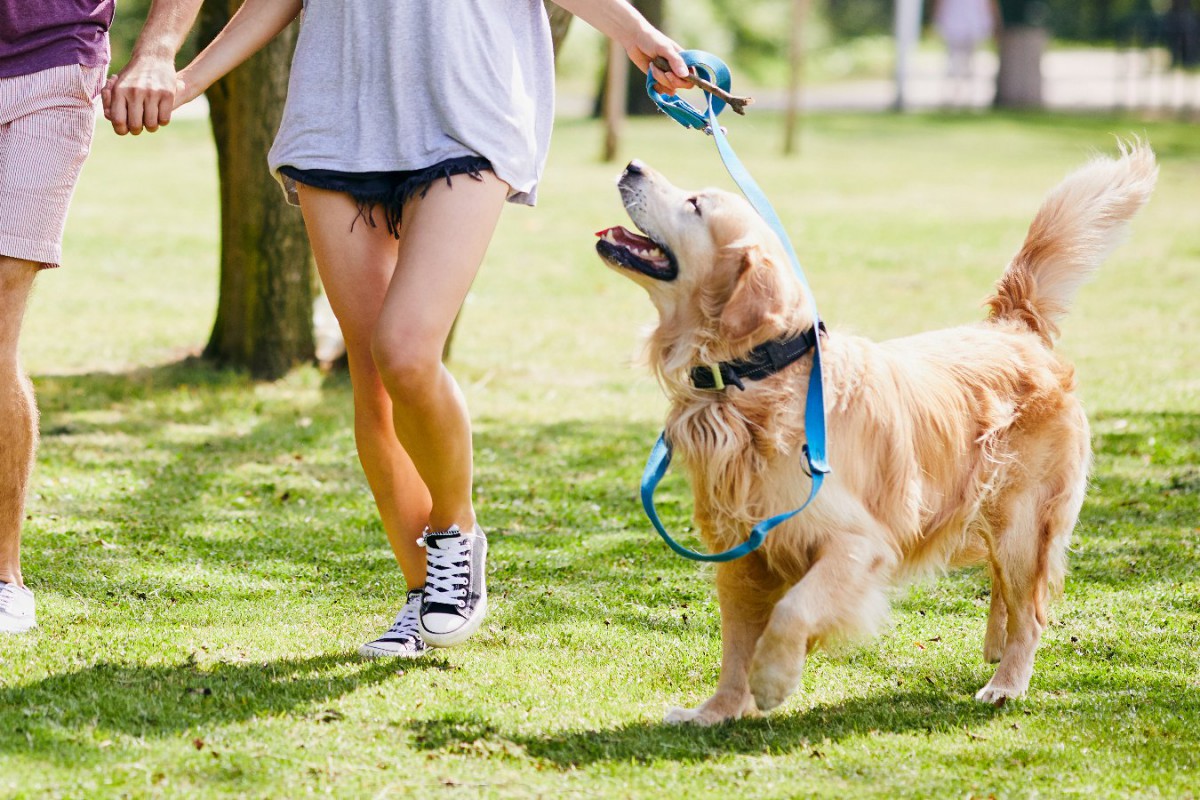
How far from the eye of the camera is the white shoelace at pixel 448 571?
13.3 ft

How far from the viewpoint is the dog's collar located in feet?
12.1

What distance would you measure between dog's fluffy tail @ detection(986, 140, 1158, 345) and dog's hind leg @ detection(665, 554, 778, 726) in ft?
4.44

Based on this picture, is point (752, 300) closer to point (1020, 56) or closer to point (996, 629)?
point (996, 629)

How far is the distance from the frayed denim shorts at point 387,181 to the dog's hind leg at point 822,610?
1.37 m

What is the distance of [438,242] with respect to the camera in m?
3.73

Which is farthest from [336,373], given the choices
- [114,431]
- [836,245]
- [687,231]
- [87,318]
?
[836,245]

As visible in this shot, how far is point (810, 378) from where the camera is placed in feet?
12.0

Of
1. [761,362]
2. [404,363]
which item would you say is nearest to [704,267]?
[761,362]

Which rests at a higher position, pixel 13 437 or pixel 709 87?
pixel 709 87

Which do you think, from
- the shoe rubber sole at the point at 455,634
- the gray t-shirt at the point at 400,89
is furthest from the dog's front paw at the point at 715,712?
the gray t-shirt at the point at 400,89

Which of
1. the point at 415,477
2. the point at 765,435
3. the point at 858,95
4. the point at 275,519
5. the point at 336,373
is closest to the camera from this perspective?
the point at 765,435

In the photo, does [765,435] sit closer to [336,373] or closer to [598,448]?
[598,448]

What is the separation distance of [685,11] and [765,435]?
33089mm

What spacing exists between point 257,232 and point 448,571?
15.1 ft
